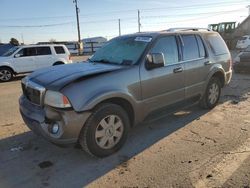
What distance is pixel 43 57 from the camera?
608 inches

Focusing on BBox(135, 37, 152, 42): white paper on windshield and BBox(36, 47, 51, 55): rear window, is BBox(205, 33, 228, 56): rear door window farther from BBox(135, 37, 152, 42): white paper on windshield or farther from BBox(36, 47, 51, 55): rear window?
BBox(36, 47, 51, 55): rear window

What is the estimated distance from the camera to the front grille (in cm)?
440

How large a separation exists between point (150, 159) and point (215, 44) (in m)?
3.62

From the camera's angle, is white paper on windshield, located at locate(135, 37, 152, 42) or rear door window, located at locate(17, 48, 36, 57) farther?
rear door window, located at locate(17, 48, 36, 57)

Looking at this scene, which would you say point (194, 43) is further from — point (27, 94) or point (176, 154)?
point (27, 94)

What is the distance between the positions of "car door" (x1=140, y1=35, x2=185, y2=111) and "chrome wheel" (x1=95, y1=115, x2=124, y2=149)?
66cm

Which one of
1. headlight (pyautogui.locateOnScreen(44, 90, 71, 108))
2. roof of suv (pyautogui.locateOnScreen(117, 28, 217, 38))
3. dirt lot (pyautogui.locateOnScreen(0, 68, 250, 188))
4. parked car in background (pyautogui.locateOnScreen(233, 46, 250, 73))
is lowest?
dirt lot (pyautogui.locateOnScreen(0, 68, 250, 188))

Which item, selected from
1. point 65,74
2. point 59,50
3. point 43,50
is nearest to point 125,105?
point 65,74

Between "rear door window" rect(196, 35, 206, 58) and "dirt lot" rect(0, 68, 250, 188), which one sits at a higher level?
"rear door window" rect(196, 35, 206, 58)

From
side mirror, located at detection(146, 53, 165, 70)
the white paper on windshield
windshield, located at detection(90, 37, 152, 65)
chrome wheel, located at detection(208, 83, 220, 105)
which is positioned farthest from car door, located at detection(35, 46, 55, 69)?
side mirror, located at detection(146, 53, 165, 70)

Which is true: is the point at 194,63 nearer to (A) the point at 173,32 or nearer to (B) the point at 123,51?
(A) the point at 173,32

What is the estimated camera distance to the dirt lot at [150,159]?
3.88 m

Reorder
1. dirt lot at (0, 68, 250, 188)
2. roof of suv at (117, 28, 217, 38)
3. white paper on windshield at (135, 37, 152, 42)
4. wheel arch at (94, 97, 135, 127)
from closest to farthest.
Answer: dirt lot at (0, 68, 250, 188)
wheel arch at (94, 97, 135, 127)
white paper on windshield at (135, 37, 152, 42)
roof of suv at (117, 28, 217, 38)

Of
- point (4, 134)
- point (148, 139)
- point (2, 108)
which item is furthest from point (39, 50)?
point (148, 139)
